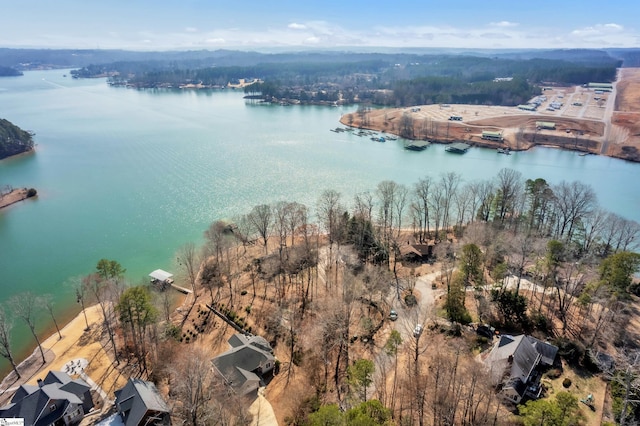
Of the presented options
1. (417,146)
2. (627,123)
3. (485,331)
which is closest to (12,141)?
(417,146)

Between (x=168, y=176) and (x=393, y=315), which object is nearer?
(x=393, y=315)

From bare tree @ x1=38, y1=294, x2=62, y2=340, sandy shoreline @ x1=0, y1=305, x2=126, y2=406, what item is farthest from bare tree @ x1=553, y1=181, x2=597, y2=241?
bare tree @ x1=38, y1=294, x2=62, y2=340

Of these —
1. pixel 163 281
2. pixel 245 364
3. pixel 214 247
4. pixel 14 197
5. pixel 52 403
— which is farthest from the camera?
pixel 14 197

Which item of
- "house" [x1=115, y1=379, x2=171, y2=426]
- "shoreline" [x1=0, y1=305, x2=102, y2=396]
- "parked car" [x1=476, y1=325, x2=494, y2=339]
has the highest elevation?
"house" [x1=115, y1=379, x2=171, y2=426]

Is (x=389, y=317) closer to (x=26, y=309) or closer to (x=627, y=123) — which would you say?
(x=26, y=309)

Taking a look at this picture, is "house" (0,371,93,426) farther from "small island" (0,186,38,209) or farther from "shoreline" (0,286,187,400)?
"small island" (0,186,38,209)

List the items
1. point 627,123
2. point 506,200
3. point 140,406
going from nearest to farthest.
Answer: point 140,406
point 506,200
point 627,123

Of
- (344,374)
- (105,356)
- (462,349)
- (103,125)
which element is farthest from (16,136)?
(462,349)
